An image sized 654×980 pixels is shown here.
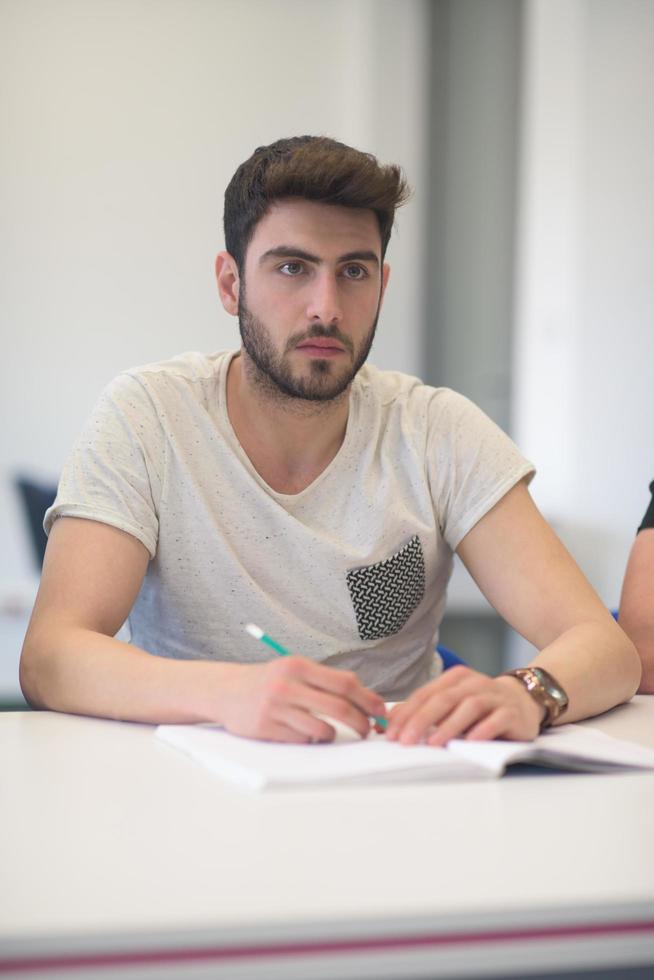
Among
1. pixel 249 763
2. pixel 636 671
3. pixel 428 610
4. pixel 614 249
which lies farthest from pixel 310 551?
pixel 614 249

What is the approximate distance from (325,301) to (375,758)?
768mm

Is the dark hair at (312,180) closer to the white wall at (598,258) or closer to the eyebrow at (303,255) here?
the eyebrow at (303,255)

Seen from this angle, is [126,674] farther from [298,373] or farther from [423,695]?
[298,373]

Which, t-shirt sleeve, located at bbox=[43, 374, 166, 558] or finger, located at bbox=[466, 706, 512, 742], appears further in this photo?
t-shirt sleeve, located at bbox=[43, 374, 166, 558]

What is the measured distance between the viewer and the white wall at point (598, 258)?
3.20 m

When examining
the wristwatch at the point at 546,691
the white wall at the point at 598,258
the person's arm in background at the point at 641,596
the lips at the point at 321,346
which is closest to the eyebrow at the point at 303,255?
the lips at the point at 321,346

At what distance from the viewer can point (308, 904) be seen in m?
0.58

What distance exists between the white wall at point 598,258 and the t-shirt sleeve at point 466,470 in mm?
1764

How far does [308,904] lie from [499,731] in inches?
17.3

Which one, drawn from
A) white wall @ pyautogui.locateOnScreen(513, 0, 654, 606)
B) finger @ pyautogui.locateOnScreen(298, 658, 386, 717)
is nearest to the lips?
finger @ pyautogui.locateOnScreen(298, 658, 386, 717)

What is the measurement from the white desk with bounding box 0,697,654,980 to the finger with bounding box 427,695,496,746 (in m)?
0.10

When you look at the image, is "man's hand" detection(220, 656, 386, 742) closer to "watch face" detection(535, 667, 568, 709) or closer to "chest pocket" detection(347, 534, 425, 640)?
"watch face" detection(535, 667, 568, 709)

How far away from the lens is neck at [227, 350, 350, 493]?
5.15ft

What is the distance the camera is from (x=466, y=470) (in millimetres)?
1558
